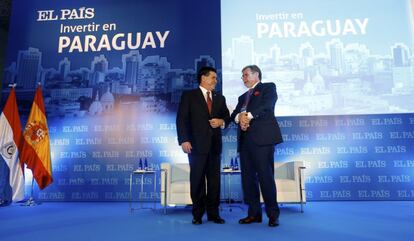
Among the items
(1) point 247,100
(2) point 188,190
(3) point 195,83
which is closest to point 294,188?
(2) point 188,190

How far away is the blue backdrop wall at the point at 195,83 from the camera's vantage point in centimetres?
471

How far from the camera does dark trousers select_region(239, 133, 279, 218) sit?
2730mm

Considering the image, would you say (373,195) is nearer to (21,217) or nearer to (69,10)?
(21,217)

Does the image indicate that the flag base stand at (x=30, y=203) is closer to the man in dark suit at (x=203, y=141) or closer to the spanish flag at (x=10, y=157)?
the spanish flag at (x=10, y=157)

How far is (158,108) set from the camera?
16.6 feet

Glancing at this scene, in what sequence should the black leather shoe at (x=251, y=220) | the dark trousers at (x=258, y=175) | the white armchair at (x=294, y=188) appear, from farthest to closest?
1. the white armchair at (x=294, y=188)
2. the black leather shoe at (x=251, y=220)
3. the dark trousers at (x=258, y=175)

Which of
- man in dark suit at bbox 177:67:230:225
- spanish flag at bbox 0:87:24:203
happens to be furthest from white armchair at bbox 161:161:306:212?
spanish flag at bbox 0:87:24:203

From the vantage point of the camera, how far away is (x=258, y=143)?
277cm

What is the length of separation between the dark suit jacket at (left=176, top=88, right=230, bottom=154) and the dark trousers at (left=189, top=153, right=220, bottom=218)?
8 cm

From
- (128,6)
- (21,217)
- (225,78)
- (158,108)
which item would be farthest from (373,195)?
(128,6)

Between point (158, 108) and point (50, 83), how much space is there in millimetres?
1887

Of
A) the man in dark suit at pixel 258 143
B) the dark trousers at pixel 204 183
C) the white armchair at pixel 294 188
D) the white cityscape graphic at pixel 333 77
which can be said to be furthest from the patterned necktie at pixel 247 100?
the white cityscape graphic at pixel 333 77

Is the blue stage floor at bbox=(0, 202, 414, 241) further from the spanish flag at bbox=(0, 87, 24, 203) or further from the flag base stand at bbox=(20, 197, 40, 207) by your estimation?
the spanish flag at bbox=(0, 87, 24, 203)

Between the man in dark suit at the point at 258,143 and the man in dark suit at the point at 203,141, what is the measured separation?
0.23 m
